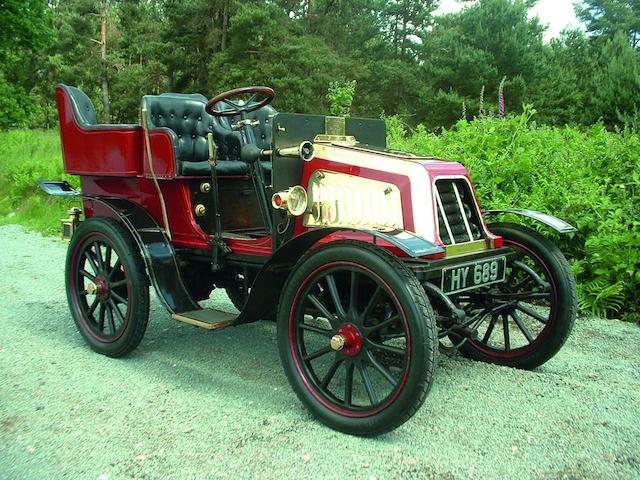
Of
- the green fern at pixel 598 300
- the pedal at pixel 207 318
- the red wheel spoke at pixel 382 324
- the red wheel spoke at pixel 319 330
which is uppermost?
the red wheel spoke at pixel 382 324

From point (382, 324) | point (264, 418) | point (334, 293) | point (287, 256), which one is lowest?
point (264, 418)

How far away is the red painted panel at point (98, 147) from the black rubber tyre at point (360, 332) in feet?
5.66

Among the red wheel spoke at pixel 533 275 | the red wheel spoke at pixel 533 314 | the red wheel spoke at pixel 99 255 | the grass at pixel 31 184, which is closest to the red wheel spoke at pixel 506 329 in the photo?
the red wheel spoke at pixel 533 314

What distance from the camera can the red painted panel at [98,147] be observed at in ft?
14.0

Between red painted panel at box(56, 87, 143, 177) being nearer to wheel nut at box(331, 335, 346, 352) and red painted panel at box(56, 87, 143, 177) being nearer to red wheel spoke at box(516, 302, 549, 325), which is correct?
wheel nut at box(331, 335, 346, 352)

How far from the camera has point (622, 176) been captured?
18.7 ft

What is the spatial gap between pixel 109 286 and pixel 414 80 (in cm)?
3375

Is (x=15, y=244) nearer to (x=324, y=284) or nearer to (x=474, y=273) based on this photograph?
(x=324, y=284)

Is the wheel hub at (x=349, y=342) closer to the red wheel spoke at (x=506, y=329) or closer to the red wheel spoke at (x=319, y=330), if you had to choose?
the red wheel spoke at (x=319, y=330)

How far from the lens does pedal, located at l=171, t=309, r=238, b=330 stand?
3.75 metres

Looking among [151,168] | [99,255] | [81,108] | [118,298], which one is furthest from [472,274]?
[81,108]

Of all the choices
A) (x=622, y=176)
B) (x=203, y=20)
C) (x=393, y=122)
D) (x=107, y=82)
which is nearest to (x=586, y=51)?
(x=203, y=20)

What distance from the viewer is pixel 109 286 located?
430 cm

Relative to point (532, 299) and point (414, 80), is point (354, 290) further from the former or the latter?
point (414, 80)
